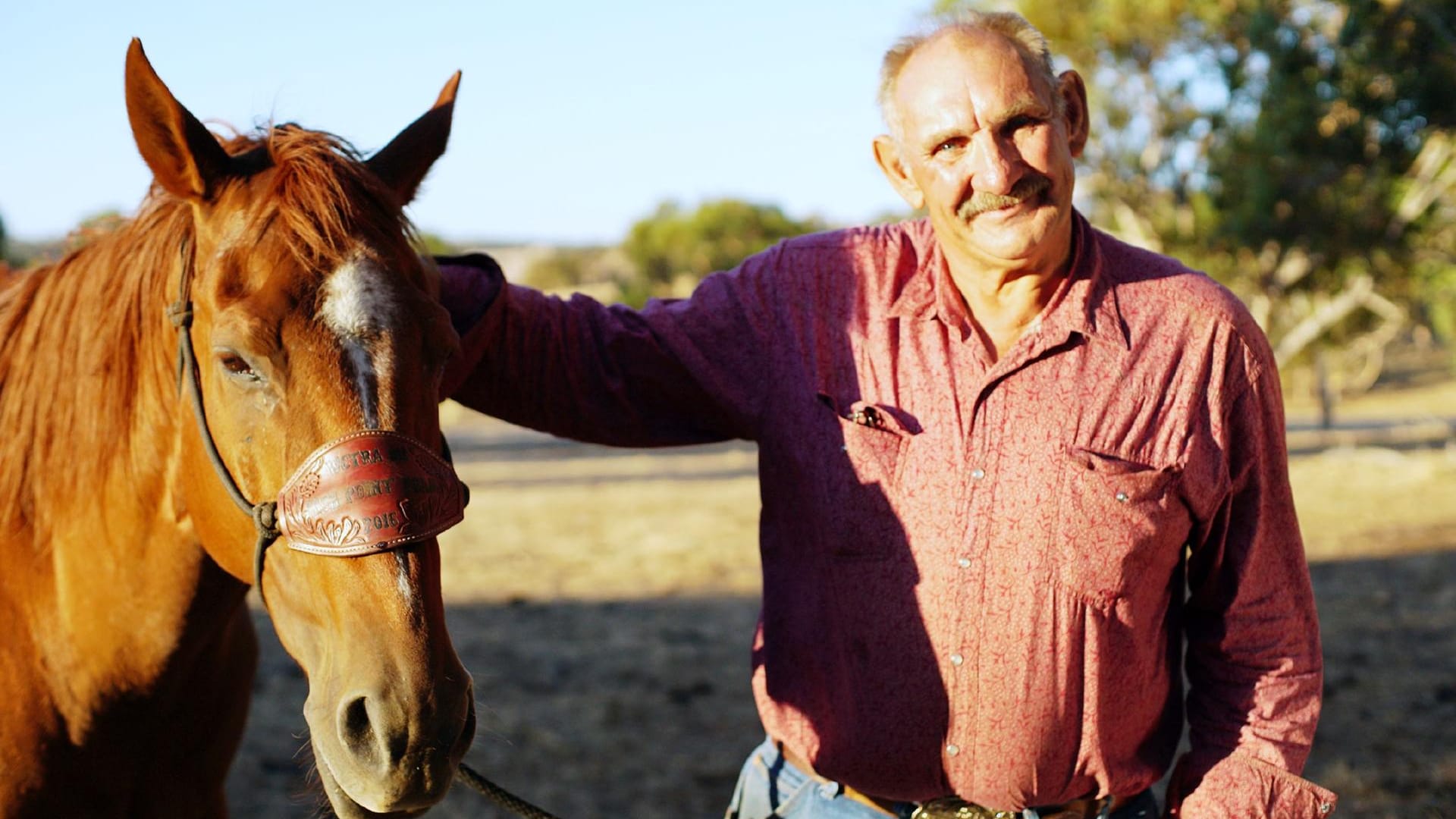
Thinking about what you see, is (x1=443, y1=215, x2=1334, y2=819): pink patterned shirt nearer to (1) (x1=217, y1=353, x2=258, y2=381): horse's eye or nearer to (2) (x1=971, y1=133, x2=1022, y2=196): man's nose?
(2) (x1=971, y1=133, x2=1022, y2=196): man's nose

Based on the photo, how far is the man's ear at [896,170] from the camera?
94.0 inches

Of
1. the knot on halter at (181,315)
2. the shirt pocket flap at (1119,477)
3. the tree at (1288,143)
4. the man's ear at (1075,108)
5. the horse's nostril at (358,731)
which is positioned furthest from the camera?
the tree at (1288,143)

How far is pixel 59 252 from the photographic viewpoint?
8.57 ft

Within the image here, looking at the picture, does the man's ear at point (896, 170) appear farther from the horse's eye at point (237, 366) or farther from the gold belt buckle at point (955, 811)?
the horse's eye at point (237, 366)

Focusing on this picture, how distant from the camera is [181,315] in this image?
1889mm

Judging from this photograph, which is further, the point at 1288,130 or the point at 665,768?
the point at 1288,130

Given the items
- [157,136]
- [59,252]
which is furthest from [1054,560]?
[59,252]

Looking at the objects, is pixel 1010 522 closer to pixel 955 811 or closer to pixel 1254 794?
pixel 955 811

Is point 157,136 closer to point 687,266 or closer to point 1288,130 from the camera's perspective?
point 1288,130

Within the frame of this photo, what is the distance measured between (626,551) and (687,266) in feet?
122

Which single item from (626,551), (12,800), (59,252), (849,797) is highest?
(59,252)

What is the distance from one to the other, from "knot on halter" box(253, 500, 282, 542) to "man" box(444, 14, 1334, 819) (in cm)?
55

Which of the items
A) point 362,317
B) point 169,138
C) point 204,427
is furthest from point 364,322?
point 169,138

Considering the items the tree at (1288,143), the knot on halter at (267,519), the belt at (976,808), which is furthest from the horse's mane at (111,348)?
the tree at (1288,143)
